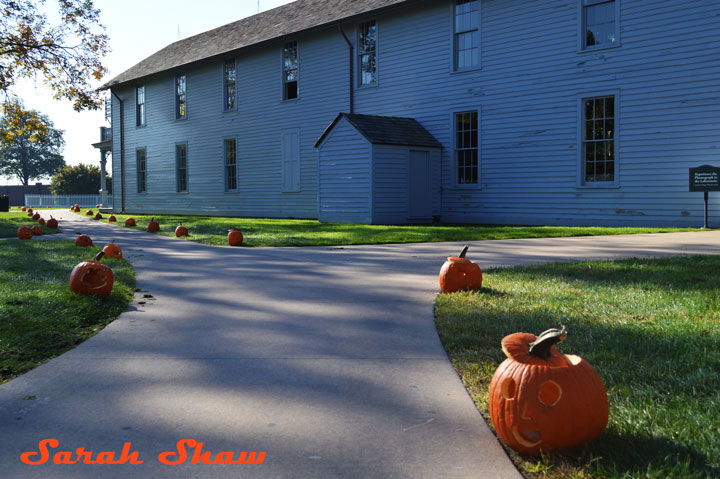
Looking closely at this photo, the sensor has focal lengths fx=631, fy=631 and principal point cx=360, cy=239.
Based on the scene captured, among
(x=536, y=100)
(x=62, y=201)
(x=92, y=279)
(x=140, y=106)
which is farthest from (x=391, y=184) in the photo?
(x=62, y=201)

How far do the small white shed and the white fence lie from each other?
44215mm

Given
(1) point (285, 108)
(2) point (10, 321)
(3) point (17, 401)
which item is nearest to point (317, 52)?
(1) point (285, 108)

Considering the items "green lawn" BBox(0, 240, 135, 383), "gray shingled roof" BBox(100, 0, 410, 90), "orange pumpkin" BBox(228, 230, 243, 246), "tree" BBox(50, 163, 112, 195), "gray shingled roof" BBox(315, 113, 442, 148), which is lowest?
"green lawn" BBox(0, 240, 135, 383)

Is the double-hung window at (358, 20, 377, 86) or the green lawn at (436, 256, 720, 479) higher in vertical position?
the double-hung window at (358, 20, 377, 86)

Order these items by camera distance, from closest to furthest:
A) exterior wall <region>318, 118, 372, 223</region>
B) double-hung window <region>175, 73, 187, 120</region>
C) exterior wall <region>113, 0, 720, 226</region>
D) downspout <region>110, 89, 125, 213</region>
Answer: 1. exterior wall <region>113, 0, 720, 226</region>
2. exterior wall <region>318, 118, 372, 223</region>
3. double-hung window <region>175, 73, 187, 120</region>
4. downspout <region>110, 89, 125, 213</region>

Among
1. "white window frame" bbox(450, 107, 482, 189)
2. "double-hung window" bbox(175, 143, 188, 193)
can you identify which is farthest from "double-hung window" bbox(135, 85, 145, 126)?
"white window frame" bbox(450, 107, 482, 189)

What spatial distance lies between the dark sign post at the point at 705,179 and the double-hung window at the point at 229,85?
18921mm

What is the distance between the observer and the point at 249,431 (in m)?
2.89

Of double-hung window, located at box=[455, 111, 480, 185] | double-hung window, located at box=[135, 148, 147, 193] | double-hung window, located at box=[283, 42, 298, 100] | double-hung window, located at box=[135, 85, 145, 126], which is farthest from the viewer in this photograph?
double-hung window, located at box=[135, 148, 147, 193]

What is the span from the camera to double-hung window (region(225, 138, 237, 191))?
90.0 feet

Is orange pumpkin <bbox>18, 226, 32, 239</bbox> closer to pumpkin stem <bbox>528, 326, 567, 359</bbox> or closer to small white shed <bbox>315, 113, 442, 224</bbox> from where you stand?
small white shed <bbox>315, 113, 442, 224</bbox>

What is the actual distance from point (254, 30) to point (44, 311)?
23416mm

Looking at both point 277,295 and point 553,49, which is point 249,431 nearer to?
point 277,295

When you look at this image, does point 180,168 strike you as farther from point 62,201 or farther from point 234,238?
point 62,201
